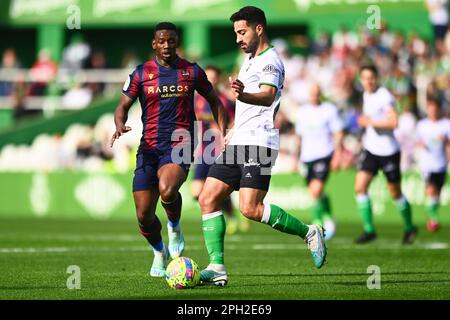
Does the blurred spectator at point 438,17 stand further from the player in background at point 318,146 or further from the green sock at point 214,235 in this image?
the green sock at point 214,235

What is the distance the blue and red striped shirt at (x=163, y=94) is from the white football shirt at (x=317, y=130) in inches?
307

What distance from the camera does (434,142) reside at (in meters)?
22.4

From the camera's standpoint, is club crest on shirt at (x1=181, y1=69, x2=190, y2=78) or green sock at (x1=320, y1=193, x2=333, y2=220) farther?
green sock at (x1=320, y1=193, x2=333, y2=220)

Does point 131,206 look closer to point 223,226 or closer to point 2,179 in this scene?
point 2,179

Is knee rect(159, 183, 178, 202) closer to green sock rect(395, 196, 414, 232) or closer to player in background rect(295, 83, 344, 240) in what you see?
green sock rect(395, 196, 414, 232)

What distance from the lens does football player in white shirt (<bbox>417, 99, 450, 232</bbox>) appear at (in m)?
22.2

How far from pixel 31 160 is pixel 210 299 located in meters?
21.8

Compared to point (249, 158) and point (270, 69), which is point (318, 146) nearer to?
point (249, 158)

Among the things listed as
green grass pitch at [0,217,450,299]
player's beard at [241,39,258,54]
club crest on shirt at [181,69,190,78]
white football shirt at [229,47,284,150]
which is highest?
player's beard at [241,39,258,54]

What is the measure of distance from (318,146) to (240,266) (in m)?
6.55

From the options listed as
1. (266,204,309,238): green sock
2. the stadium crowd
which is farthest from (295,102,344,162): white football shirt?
(266,204,309,238): green sock

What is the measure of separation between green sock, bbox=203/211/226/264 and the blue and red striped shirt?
4.18 feet

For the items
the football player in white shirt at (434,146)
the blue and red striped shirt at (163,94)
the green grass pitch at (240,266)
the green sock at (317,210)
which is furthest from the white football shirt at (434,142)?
the blue and red striped shirt at (163,94)

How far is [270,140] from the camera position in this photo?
11.0 m
